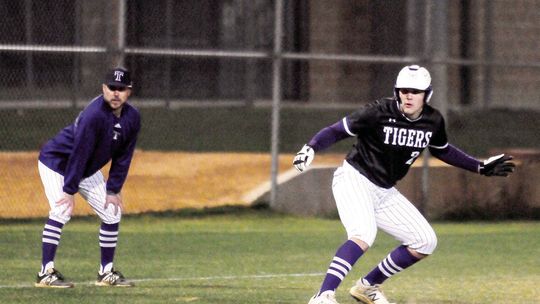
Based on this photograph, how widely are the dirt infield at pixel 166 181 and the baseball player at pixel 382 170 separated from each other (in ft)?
27.6

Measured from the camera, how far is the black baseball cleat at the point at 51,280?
35.6 ft

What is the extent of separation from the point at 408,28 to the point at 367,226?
495 inches

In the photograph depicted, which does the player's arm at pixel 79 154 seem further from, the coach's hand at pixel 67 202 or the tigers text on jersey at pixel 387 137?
the tigers text on jersey at pixel 387 137

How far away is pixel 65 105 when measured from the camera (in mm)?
21078

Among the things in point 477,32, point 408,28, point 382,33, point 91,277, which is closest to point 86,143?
point 91,277

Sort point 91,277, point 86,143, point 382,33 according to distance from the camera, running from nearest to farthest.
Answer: point 86,143
point 91,277
point 382,33

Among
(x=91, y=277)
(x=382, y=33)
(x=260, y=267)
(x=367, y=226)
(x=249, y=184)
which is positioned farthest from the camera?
(x=382, y=33)

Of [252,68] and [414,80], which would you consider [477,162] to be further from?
[252,68]

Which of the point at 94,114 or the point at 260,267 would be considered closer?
the point at 94,114

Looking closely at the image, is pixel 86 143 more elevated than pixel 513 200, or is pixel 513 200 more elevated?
pixel 86 143

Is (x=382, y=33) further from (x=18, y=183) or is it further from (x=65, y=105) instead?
(x=18, y=183)

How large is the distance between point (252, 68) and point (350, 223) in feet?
50.8

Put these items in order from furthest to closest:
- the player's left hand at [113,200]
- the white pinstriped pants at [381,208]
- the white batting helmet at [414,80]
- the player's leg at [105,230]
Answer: the player's leg at [105,230], the player's left hand at [113,200], the white pinstriped pants at [381,208], the white batting helmet at [414,80]

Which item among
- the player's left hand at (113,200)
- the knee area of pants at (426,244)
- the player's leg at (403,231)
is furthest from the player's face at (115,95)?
the knee area of pants at (426,244)
